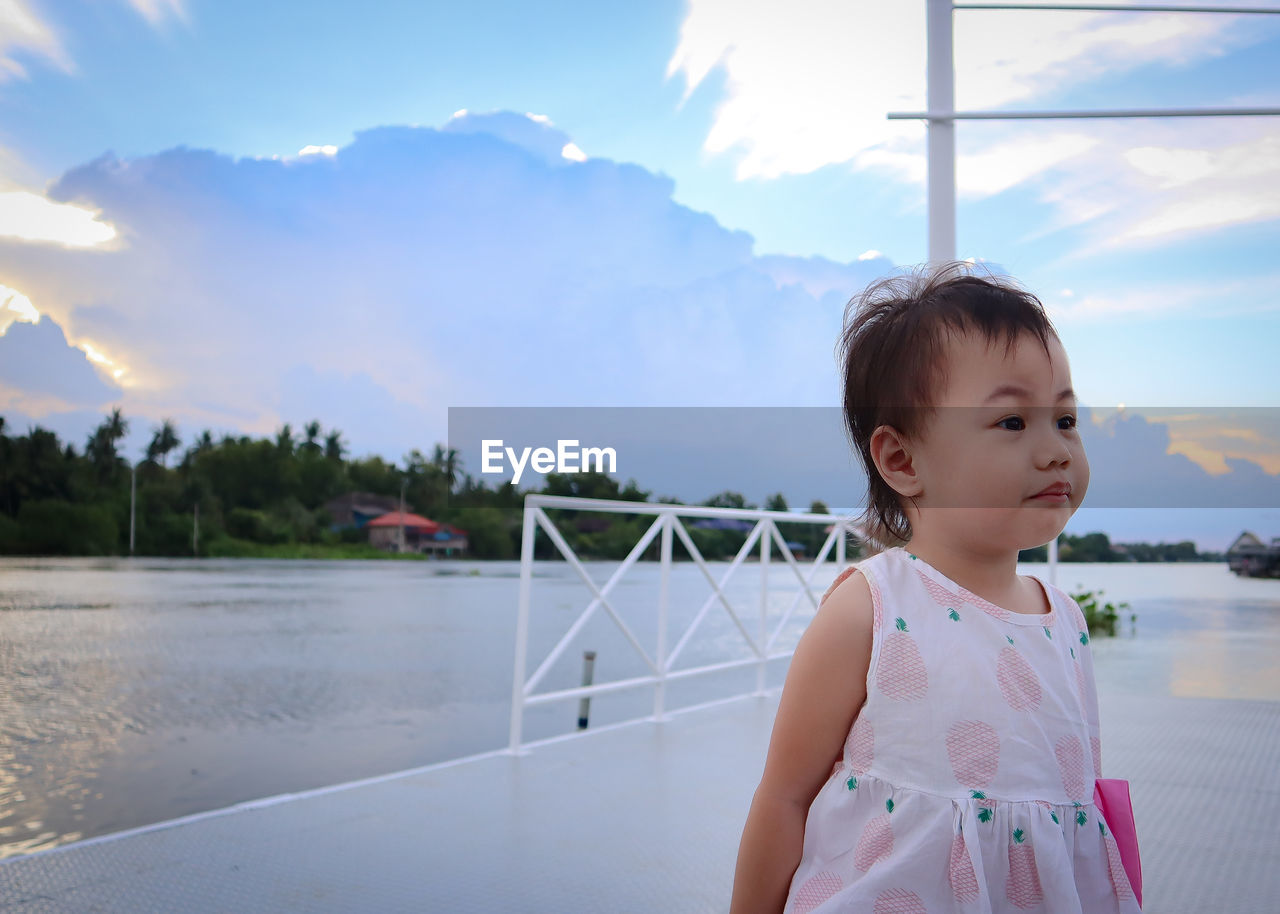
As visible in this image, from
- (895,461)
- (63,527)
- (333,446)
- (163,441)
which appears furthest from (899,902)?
(333,446)

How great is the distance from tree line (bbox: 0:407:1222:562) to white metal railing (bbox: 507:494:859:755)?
497 cm

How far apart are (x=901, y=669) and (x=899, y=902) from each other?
14 centimetres

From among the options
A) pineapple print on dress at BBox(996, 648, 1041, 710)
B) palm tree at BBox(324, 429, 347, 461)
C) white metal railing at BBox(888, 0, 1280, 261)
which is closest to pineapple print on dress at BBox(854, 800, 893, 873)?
pineapple print on dress at BBox(996, 648, 1041, 710)

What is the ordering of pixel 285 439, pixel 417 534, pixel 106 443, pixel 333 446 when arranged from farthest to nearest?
pixel 333 446
pixel 285 439
pixel 417 534
pixel 106 443

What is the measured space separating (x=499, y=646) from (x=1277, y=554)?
14.5 meters

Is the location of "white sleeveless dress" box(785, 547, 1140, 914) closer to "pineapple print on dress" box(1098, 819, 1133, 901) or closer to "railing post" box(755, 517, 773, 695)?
"pineapple print on dress" box(1098, 819, 1133, 901)

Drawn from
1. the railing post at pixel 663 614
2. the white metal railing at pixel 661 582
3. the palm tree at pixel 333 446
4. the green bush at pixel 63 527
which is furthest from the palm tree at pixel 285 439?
the railing post at pixel 663 614

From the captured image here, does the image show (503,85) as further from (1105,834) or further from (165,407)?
(1105,834)

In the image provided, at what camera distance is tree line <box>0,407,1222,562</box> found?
1570 centimetres

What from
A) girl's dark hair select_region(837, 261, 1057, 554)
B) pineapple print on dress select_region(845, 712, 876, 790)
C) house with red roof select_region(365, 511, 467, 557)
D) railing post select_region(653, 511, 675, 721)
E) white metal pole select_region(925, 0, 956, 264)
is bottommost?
house with red roof select_region(365, 511, 467, 557)

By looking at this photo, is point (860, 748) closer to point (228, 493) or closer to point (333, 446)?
point (228, 493)

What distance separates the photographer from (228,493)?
19812 millimetres

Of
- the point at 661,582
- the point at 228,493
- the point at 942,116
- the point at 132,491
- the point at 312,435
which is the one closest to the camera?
the point at 942,116

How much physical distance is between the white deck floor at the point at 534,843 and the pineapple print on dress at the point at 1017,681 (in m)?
1.06
